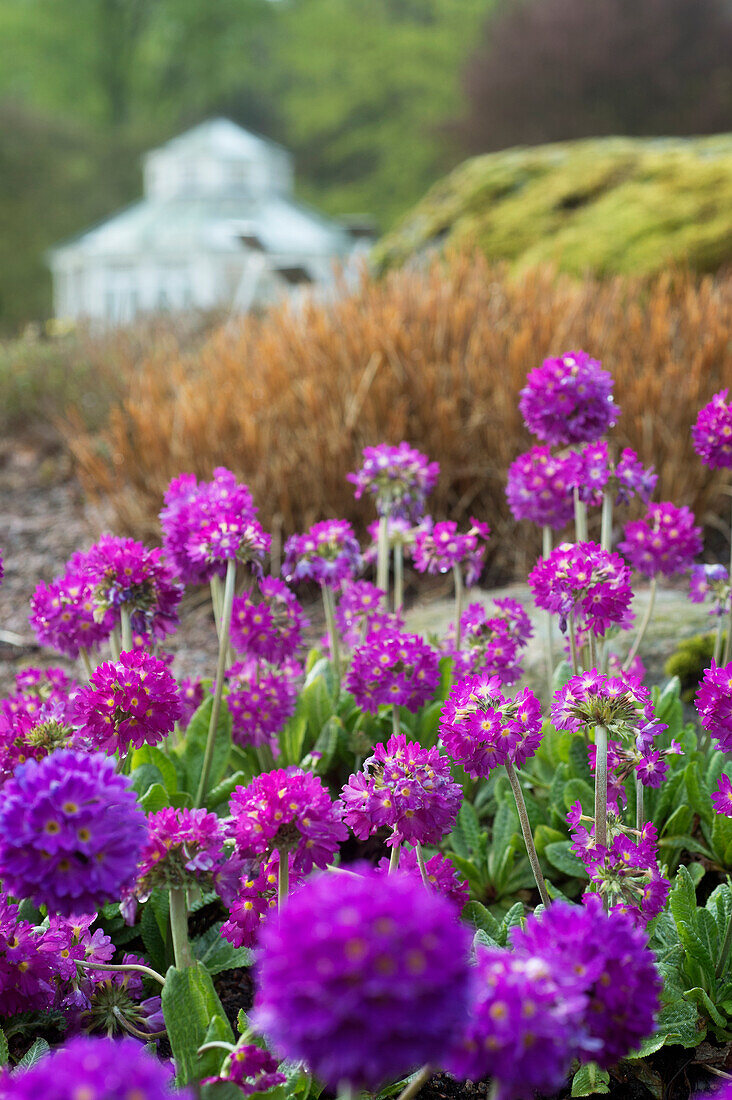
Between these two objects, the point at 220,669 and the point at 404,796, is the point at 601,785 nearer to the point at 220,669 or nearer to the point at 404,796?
the point at 404,796

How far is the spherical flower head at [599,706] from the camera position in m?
1.36

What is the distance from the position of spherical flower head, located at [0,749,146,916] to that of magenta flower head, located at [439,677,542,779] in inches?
21.3

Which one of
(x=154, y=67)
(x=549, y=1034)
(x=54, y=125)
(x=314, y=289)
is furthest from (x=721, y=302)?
(x=154, y=67)

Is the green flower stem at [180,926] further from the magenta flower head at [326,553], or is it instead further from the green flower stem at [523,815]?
the magenta flower head at [326,553]

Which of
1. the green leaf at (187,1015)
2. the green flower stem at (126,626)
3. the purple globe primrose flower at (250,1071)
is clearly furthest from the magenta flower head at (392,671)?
the purple globe primrose flower at (250,1071)

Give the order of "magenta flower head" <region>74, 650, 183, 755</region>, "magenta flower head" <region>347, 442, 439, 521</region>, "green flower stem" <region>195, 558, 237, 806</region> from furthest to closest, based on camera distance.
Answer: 1. "magenta flower head" <region>347, 442, 439, 521</region>
2. "green flower stem" <region>195, 558, 237, 806</region>
3. "magenta flower head" <region>74, 650, 183, 755</region>

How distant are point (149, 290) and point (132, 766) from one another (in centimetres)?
2550

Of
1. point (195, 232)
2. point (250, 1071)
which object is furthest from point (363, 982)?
point (195, 232)

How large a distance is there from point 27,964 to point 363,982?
918 mm

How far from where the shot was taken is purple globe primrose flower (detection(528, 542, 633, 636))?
1.58 metres

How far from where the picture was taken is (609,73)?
22734 mm

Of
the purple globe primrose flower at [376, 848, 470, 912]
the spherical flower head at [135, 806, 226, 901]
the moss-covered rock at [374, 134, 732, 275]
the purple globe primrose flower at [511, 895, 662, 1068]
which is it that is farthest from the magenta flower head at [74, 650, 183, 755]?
the moss-covered rock at [374, 134, 732, 275]

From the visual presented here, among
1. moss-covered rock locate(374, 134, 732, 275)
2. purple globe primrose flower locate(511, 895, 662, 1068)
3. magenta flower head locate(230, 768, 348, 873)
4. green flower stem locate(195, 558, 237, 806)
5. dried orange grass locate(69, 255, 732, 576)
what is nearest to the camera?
purple globe primrose flower locate(511, 895, 662, 1068)

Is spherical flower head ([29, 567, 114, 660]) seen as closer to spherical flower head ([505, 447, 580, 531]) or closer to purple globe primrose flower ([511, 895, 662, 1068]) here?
spherical flower head ([505, 447, 580, 531])
